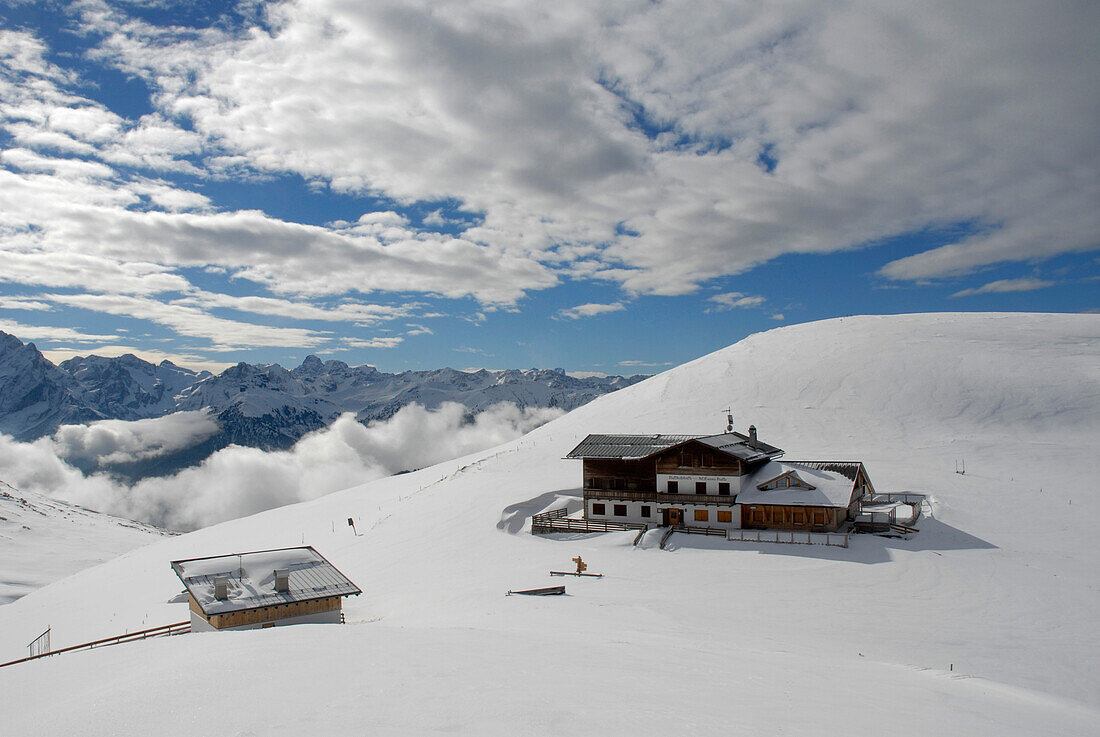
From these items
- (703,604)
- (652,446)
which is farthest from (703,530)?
(703,604)

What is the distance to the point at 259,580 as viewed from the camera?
95.9ft

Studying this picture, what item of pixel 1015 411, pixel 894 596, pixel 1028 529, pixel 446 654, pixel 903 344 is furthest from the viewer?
pixel 903 344

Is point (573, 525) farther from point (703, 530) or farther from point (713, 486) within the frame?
point (713, 486)

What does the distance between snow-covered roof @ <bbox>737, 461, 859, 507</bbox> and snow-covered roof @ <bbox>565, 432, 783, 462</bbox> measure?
1816 millimetres

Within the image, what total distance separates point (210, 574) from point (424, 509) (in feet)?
82.3

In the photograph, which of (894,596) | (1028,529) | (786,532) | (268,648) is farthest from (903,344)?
(268,648)

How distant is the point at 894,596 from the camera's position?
94.2ft

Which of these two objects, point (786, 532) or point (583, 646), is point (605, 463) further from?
point (583, 646)

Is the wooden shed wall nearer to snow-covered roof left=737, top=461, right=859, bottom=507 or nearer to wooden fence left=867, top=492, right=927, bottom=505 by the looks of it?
snow-covered roof left=737, top=461, right=859, bottom=507

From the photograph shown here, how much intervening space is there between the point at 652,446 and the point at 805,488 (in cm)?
1110

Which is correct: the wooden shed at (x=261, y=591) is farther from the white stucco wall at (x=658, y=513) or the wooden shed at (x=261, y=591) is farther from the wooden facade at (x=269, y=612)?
the white stucco wall at (x=658, y=513)

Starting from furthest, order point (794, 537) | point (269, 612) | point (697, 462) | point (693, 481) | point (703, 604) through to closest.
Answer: point (693, 481), point (697, 462), point (794, 537), point (703, 604), point (269, 612)

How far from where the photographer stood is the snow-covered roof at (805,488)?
4003cm

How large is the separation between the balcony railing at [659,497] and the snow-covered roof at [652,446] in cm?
259
